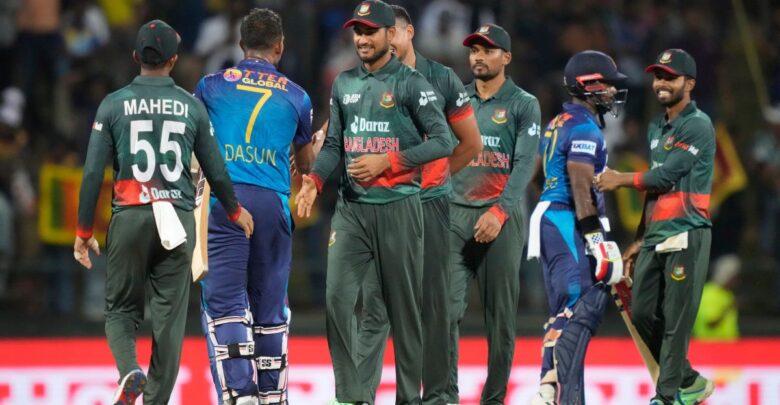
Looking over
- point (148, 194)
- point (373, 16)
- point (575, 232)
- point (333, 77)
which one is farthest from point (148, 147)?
point (333, 77)

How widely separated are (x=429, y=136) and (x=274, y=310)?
1561mm

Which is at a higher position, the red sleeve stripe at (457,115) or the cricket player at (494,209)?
the red sleeve stripe at (457,115)

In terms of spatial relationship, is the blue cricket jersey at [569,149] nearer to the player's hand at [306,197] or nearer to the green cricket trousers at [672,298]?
the green cricket trousers at [672,298]

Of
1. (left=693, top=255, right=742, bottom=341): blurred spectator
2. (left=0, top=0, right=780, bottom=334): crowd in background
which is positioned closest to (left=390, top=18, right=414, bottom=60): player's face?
(left=0, top=0, right=780, bottom=334): crowd in background

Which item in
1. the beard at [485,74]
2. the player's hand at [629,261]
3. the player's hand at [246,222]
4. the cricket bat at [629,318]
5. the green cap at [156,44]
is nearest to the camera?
the green cap at [156,44]

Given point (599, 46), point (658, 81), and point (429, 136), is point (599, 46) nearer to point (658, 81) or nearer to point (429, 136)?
point (658, 81)

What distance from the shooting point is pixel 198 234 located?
28.2 feet

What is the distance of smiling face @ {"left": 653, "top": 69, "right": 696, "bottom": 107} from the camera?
966cm

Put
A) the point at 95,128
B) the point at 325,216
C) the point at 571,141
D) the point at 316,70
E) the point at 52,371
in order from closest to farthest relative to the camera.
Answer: the point at 95,128
the point at 571,141
the point at 52,371
the point at 325,216
the point at 316,70

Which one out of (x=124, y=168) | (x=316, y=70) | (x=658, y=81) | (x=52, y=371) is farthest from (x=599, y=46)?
(x=124, y=168)

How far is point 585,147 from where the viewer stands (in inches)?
371

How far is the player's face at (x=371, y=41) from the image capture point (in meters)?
8.49

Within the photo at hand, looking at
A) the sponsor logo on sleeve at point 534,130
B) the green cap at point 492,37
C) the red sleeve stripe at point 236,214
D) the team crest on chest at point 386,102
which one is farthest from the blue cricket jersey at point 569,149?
the red sleeve stripe at point 236,214

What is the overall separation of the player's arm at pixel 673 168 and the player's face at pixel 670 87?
0.78 ft
